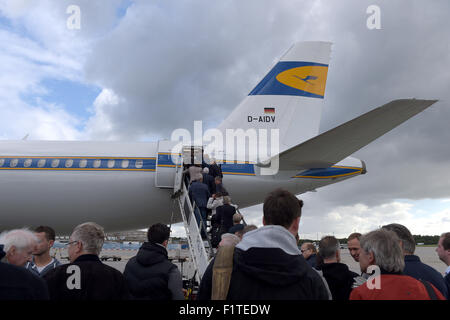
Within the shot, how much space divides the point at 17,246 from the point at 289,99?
1165cm

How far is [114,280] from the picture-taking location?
3.09 meters

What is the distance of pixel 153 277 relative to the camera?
3.80 m

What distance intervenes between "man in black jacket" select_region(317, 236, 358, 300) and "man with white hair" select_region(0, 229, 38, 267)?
9.50 ft

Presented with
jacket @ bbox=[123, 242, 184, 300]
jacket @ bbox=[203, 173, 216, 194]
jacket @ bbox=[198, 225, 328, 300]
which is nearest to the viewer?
jacket @ bbox=[198, 225, 328, 300]

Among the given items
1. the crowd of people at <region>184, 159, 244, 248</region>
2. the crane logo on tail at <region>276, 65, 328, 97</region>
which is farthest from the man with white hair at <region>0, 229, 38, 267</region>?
the crane logo on tail at <region>276, 65, 328, 97</region>

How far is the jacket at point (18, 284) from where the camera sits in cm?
235

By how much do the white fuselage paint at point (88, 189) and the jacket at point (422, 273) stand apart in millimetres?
7833

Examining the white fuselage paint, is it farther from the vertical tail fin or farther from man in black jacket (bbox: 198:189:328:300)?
man in black jacket (bbox: 198:189:328:300)

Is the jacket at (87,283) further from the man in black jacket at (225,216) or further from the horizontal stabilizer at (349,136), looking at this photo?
the horizontal stabilizer at (349,136)

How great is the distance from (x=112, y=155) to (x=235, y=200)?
4.29 metres

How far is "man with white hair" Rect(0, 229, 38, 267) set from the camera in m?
2.84

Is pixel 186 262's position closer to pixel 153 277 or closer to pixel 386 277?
pixel 153 277

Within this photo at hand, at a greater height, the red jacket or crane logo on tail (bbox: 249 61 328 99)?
crane logo on tail (bbox: 249 61 328 99)

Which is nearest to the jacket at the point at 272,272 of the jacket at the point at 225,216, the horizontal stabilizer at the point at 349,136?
the jacket at the point at 225,216
